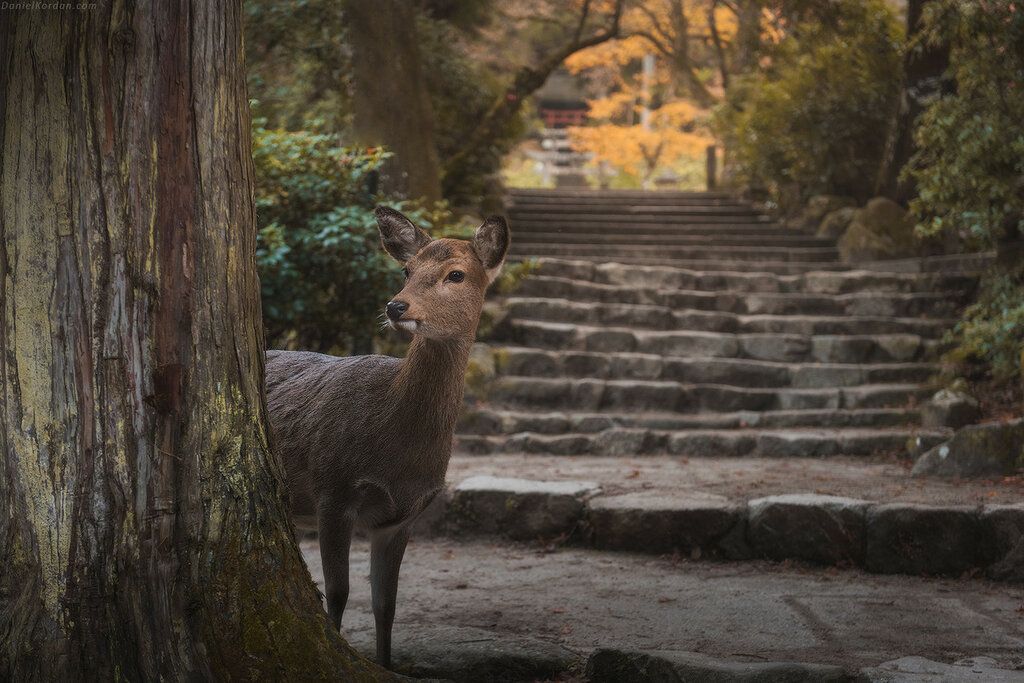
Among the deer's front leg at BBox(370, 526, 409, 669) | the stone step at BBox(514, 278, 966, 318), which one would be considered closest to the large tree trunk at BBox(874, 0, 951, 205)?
the stone step at BBox(514, 278, 966, 318)

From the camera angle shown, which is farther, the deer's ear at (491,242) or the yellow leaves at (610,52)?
the yellow leaves at (610,52)

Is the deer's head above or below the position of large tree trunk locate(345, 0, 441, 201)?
below

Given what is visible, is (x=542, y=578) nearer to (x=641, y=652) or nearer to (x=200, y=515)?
(x=641, y=652)

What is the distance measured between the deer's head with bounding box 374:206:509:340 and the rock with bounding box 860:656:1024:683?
193cm

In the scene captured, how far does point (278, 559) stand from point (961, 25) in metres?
8.96

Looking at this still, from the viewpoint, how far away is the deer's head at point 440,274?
3.91 metres

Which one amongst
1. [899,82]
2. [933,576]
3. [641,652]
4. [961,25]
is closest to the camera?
[641,652]

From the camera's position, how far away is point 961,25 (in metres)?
9.81

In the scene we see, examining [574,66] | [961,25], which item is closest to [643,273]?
[961,25]

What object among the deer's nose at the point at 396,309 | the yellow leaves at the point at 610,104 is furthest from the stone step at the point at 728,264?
the yellow leaves at the point at 610,104

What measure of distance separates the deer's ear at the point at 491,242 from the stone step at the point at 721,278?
322 inches

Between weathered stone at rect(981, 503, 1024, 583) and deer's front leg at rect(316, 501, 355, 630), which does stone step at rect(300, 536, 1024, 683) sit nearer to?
weathered stone at rect(981, 503, 1024, 583)

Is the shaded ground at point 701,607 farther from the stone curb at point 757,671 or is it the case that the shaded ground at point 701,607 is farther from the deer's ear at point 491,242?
the deer's ear at point 491,242

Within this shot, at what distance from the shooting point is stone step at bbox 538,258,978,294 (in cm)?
1256
